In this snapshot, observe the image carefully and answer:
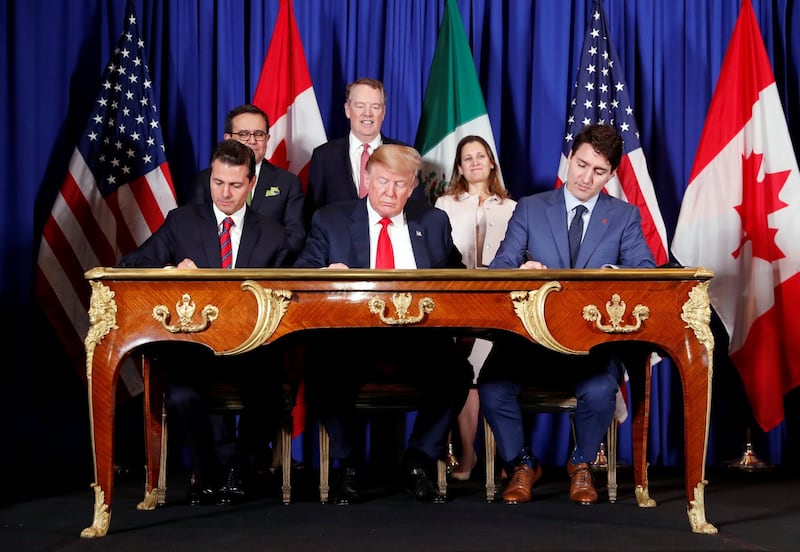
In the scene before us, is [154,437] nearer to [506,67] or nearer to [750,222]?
[506,67]

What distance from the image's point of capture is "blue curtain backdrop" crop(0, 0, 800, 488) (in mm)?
5742

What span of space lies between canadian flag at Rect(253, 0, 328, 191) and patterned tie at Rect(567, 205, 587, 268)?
1.95 m

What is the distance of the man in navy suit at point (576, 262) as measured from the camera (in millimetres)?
3893

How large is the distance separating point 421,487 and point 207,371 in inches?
38.0

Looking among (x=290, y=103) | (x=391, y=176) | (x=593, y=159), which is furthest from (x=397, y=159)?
(x=290, y=103)

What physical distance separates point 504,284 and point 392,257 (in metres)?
A: 0.76

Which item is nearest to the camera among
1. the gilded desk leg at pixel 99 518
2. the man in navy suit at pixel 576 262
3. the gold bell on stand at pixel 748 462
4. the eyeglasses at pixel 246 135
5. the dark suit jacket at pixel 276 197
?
the gilded desk leg at pixel 99 518

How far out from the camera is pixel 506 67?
19.6 feet

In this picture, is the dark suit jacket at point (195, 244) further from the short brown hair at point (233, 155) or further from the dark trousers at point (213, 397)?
the dark trousers at point (213, 397)

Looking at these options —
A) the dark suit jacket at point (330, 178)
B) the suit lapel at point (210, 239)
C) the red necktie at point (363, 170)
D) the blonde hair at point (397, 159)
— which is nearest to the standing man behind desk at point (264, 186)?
the dark suit jacket at point (330, 178)

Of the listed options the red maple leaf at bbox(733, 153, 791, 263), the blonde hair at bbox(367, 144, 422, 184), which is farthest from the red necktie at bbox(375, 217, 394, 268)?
the red maple leaf at bbox(733, 153, 791, 263)

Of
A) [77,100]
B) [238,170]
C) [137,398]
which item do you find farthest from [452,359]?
[77,100]

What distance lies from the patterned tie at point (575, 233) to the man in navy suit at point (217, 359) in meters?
1.19

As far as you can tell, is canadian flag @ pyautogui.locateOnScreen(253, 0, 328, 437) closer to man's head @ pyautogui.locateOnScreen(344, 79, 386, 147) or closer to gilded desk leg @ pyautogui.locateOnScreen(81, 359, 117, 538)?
man's head @ pyautogui.locateOnScreen(344, 79, 386, 147)
